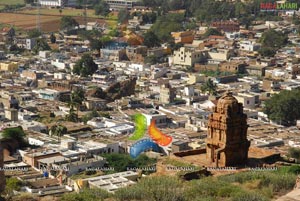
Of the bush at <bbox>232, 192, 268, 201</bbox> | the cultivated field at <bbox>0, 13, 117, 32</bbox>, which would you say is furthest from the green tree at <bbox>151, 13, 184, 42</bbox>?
the bush at <bbox>232, 192, 268, 201</bbox>

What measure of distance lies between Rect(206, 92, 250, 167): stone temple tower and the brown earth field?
66.5 m

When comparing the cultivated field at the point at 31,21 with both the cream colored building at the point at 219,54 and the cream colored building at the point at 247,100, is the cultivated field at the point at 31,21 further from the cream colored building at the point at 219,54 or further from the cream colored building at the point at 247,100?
the cream colored building at the point at 247,100

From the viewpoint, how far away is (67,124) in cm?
3897

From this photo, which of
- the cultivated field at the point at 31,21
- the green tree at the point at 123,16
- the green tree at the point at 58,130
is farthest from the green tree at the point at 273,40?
the green tree at the point at 58,130

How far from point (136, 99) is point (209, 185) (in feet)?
101

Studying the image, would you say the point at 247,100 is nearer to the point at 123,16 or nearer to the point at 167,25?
the point at 167,25

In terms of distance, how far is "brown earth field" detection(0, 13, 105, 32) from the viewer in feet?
287

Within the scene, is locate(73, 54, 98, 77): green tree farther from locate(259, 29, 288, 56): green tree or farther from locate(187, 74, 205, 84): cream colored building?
locate(259, 29, 288, 56): green tree

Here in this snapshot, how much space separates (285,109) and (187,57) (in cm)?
2222

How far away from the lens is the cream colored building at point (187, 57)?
2445 inches

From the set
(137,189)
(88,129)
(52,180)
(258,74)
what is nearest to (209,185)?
(137,189)

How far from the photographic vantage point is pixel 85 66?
5597 centimetres

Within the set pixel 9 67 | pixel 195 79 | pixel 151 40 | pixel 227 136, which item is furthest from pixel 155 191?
pixel 151 40

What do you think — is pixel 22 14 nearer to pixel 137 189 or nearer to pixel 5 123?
pixel 5 123
